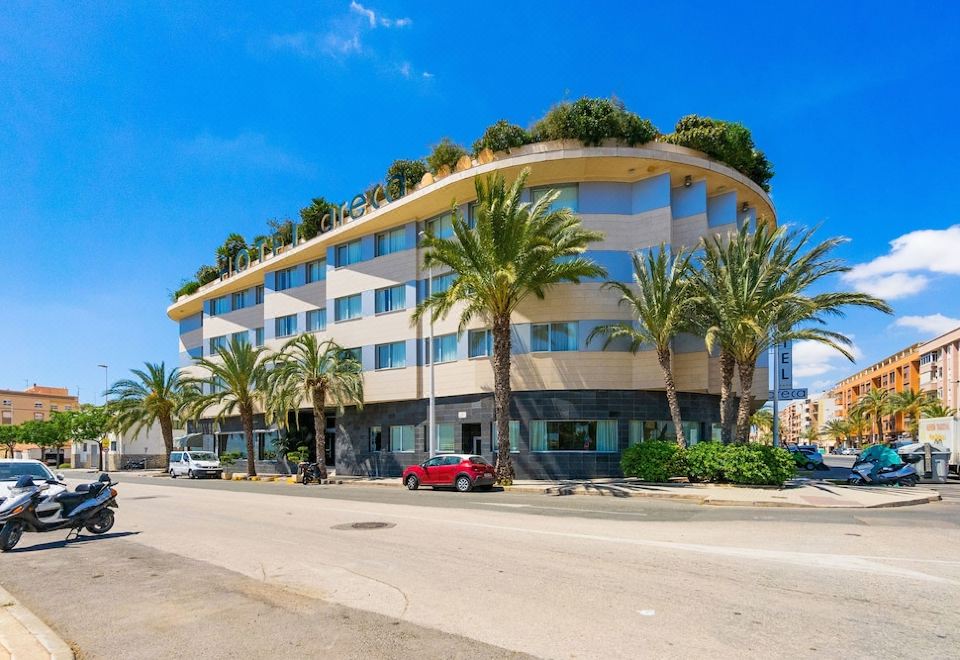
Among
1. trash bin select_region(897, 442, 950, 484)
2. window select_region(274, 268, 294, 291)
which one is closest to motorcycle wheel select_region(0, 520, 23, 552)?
trash bin select_region(897, 442, 950, 484)

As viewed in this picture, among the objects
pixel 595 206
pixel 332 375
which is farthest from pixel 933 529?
pixel 332 375

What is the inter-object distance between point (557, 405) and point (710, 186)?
13644 mm

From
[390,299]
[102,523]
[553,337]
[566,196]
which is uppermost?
[566,196]

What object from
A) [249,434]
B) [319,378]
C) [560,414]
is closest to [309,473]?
[319,378]

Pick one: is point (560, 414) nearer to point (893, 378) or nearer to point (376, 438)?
point (376, 438)

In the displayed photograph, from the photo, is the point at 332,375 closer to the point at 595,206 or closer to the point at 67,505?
the point at 595,206

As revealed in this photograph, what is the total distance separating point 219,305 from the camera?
53.6 metres

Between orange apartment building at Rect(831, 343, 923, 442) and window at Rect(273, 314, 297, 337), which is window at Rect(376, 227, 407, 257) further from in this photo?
orange apartment building at Rect(831, 343, 923, 442)

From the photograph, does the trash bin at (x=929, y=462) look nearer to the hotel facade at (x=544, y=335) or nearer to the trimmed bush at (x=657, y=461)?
the hotel facade at (x=544, y=335)

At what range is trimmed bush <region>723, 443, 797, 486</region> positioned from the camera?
23.0 m

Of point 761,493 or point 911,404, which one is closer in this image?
point 761,493

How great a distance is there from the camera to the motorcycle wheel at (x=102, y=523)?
45.1 ft

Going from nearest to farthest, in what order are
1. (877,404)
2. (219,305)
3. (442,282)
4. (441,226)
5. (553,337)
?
(553,337)
(442,282)
(441,226)
(219,305)
(877,404)

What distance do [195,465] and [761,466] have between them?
34.3 meters
